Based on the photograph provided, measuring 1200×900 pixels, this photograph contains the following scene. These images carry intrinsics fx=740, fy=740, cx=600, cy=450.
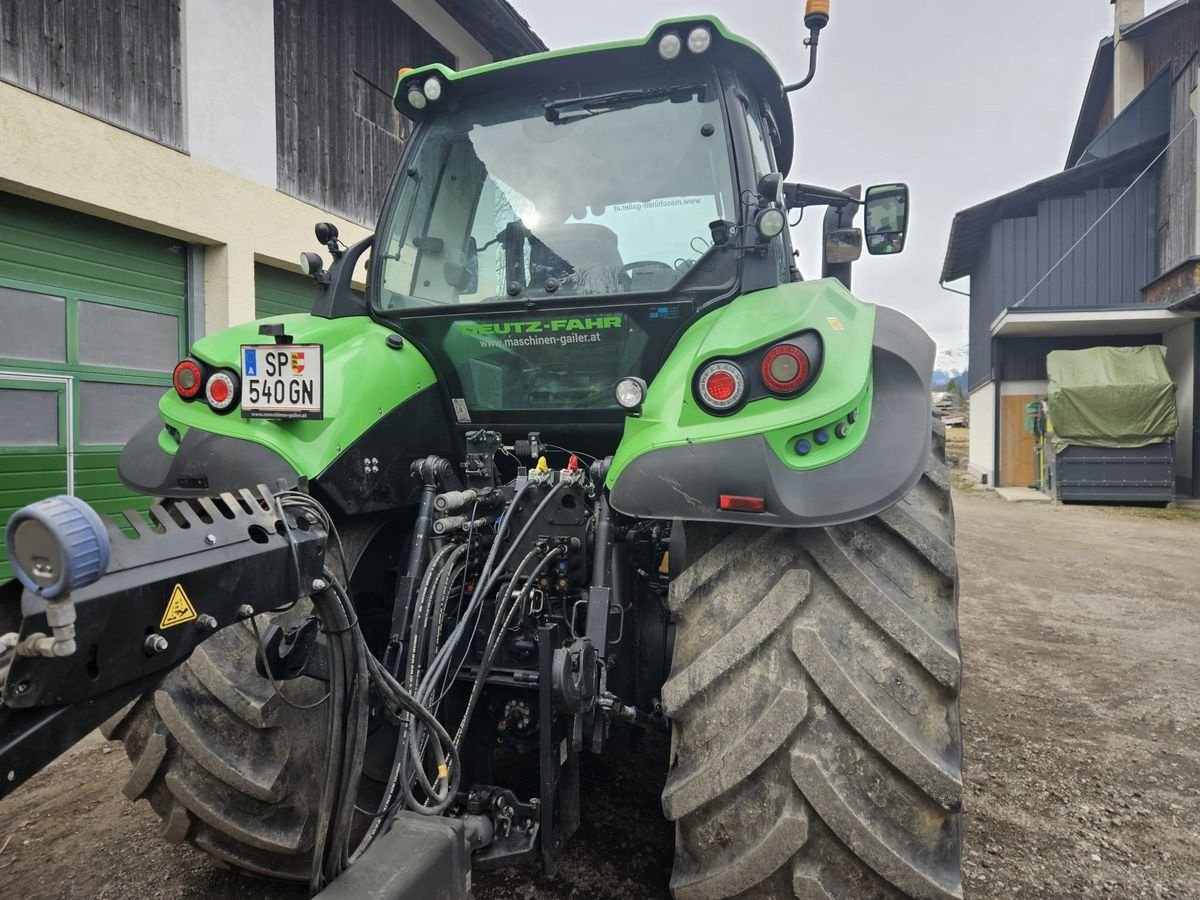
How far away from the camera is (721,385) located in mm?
1746

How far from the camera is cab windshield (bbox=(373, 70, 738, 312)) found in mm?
2412

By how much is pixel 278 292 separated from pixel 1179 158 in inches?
669

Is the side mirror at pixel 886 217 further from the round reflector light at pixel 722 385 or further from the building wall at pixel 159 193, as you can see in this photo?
the building wall at pixel 159 193

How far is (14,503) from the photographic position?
5.10 meters

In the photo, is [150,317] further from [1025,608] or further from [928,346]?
[1025,608]

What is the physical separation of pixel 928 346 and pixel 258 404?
1958mm

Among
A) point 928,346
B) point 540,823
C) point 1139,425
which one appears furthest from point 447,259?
point 1139,425

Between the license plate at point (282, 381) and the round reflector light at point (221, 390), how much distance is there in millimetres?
161

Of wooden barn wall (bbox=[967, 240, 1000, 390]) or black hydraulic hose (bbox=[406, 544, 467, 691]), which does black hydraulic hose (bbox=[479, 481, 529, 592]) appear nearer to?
black hydraulic hose (bbox=[406, 544, 467, 691])

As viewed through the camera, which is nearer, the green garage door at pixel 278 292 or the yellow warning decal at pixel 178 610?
the yellow warning decal at pixel 178 610

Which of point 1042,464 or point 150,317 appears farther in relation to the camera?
point 1042,464

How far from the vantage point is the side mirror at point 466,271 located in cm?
266

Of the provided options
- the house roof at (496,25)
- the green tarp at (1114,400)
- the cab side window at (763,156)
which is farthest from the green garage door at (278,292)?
the green tarp at (1114,400)

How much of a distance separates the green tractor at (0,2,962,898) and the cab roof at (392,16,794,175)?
13mm
